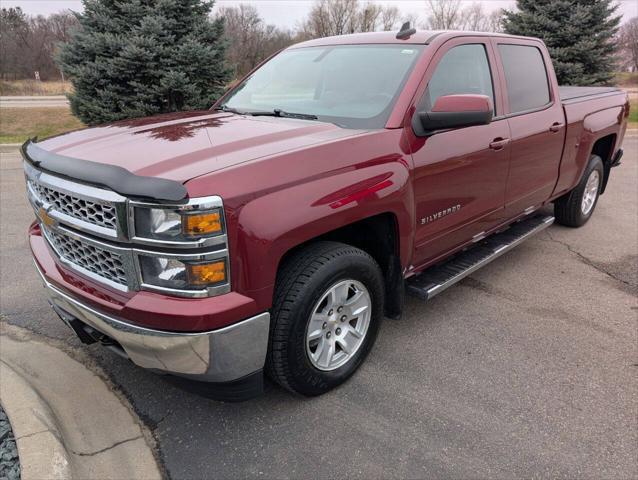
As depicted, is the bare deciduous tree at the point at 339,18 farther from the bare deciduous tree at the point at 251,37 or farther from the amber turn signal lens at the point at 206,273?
the amber turn signal lens at the point at 206,273

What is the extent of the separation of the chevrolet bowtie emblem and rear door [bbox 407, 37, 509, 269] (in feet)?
6.24

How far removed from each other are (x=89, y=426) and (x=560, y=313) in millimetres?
3177

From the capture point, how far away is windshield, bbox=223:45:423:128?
2.97 metres

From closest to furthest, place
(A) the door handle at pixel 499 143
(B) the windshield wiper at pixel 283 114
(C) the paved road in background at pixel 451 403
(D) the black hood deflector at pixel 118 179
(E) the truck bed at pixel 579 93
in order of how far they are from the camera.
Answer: (D) the black hood deflector at pixel 118 179, (C) the paved road in background at pixel 451 403, (B) the windshield wiper at pixel 283 114, (A) the door handle at pixel 499 143, (E) the truck bed at pixel 579 93

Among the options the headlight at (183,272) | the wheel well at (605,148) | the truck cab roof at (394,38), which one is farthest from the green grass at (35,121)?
the headlight at (183,272)

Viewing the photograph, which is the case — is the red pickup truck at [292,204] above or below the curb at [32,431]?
above

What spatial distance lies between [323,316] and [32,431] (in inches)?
Answer: 58.4

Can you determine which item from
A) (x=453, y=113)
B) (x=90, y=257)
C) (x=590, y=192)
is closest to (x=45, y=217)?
(x=90, y=257)

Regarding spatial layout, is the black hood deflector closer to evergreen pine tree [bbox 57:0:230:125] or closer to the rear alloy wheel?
the rear alloy wheel

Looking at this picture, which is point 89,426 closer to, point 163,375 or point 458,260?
point 163,375

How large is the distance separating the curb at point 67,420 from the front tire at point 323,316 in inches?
30.1

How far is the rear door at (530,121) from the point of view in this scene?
3.76 meters

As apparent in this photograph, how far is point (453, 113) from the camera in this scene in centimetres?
276

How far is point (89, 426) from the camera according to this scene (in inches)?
98.3
